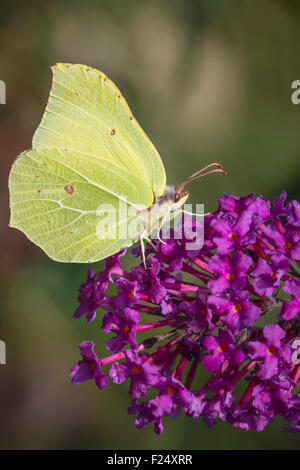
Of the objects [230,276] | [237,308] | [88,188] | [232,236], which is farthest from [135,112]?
[237,308]

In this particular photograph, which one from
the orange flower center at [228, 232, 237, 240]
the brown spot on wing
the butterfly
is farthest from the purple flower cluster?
the brown spot on wing

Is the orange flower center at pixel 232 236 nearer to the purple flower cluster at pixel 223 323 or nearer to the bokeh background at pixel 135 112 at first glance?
the purple flower cluster at pixel 223 323

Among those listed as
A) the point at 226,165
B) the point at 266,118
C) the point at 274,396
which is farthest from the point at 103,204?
the point at 266,118

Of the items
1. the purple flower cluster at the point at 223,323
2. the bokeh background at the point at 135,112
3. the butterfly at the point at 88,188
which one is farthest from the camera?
the bokeh background at the point at 135,112

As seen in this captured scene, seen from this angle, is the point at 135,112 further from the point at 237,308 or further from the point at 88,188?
the point at 237,308

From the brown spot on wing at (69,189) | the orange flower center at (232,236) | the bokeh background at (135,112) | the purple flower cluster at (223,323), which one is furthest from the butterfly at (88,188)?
the bokeh background at (135,112)

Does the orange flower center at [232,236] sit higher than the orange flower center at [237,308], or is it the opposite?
the orange flower center at [232,236]

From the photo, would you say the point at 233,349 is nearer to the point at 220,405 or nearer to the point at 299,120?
the point at 220,405
